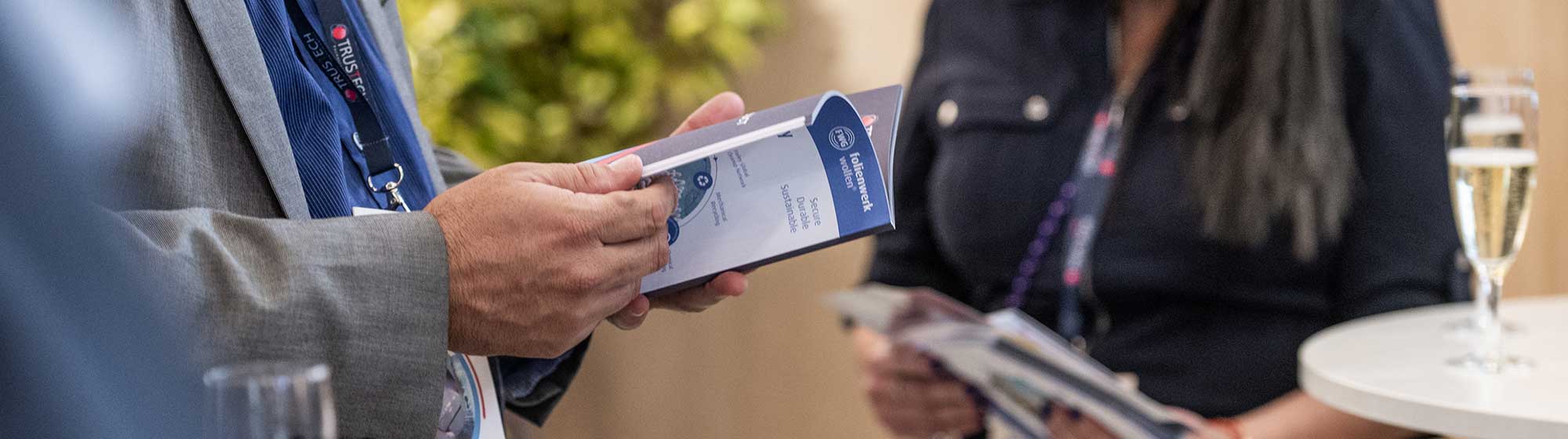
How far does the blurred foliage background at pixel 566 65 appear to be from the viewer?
9.18 ft

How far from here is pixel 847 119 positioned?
2.64 ft

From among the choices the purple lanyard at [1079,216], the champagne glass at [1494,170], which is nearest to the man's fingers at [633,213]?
the champagne glass at [1494,170]

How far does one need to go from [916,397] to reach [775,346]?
1733mm

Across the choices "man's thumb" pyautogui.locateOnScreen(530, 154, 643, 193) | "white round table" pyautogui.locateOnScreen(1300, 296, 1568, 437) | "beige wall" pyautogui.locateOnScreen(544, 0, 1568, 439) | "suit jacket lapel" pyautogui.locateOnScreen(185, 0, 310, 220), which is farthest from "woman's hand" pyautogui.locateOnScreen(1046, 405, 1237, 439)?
"beige wall" pyautogui.locateOnScreen(544, 0, 1568, 439)

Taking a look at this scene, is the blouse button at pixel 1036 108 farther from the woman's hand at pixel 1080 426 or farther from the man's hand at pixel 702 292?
the man's hand at pixel 702 292

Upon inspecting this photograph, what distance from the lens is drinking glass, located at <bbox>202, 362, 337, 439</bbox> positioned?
1.27ft

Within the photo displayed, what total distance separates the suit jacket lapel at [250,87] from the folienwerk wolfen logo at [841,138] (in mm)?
340

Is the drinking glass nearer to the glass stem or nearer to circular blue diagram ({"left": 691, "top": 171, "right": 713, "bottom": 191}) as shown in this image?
circular blue diagram ({"left": 691, "top": 171, "right": 713, "bottom": 191})

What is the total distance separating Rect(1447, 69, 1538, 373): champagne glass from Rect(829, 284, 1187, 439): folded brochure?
0.97 ft

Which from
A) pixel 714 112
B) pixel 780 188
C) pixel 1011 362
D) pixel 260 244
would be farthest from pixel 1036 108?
pixel 260 244

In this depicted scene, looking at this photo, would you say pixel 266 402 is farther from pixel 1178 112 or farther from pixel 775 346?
pixel 775 346

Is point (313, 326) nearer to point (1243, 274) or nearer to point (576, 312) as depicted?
point (576, 312)

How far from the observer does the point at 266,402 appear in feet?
1.28

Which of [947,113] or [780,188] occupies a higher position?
[780,188]
